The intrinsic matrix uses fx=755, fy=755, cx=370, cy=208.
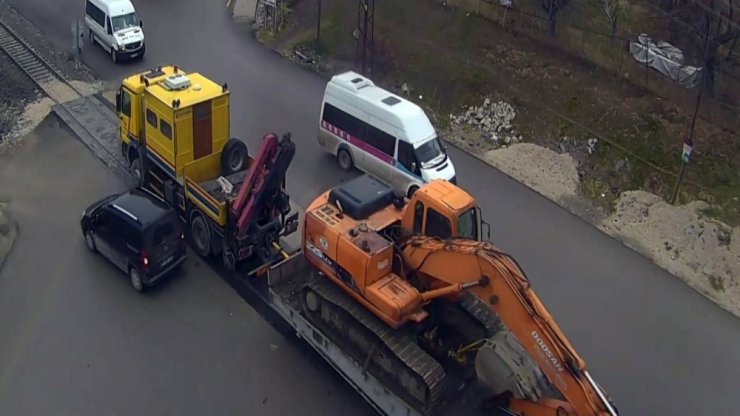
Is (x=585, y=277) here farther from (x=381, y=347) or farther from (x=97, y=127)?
(x=97, y=127)

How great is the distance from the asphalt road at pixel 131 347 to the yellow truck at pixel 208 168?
1076mm

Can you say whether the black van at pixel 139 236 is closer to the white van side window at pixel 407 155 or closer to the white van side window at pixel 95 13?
the white van side window at pixel 407 155

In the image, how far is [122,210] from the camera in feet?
55.9

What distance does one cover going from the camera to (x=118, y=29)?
27.2 metres

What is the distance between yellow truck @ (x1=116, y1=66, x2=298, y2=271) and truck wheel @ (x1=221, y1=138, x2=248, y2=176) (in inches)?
0.9

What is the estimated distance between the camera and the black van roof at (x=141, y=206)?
660 inches

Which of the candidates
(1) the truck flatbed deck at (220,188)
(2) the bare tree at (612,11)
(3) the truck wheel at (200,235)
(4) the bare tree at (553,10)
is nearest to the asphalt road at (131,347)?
(3) the truck wheel at (200,235)

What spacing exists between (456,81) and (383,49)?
11.3 feet

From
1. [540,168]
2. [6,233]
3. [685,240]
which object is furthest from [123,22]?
[685,240]

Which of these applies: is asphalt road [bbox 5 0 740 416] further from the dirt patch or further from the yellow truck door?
the yellow truck door

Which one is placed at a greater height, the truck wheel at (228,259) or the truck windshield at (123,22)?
the truck windshield at (123,22)

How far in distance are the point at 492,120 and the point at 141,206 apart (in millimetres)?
12584

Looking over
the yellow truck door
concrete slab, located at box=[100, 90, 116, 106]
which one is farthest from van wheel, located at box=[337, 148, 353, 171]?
concrete slab, located at box=[100, 90, 116, 106]

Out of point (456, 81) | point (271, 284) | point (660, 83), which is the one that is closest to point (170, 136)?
point (271, 284)
